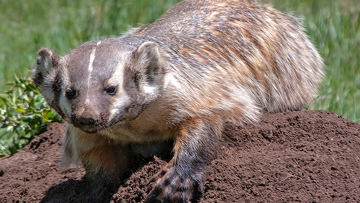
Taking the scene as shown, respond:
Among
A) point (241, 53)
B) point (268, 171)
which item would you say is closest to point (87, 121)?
point (268, 171)

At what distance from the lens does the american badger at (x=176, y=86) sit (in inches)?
106

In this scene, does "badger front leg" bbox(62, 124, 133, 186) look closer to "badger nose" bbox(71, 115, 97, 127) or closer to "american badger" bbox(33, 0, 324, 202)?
"american badger" bbox(33, 0, 324, 202)

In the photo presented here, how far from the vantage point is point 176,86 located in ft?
A: 10.1

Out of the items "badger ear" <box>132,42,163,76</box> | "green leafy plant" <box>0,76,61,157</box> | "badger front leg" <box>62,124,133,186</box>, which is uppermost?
"badger ear" <box>132,42,163,76</box>

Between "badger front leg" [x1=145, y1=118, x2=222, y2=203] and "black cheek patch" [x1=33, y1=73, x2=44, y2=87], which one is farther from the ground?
"black cheek patch" [x1=33, y1=73, x2=44, y2=87]

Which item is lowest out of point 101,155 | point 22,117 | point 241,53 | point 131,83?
point 22,117

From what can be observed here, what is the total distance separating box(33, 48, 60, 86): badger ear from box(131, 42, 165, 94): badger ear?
0.46 meters

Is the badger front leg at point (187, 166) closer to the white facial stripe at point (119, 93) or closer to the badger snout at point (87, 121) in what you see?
the white facial stripe at point (119, 93)

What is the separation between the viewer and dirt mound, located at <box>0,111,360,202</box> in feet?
9.23

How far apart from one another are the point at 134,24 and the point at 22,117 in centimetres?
Result: 239

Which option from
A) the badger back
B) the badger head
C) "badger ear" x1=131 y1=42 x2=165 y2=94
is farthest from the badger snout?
the badger back

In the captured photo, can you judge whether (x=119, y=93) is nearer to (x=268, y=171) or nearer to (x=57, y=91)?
(x=57, y=91)

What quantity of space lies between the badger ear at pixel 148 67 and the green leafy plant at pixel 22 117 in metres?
1.57

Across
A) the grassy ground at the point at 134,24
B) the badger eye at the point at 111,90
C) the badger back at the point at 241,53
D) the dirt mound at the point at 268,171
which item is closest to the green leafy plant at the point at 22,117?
the dirt mound at the point at 268,171
